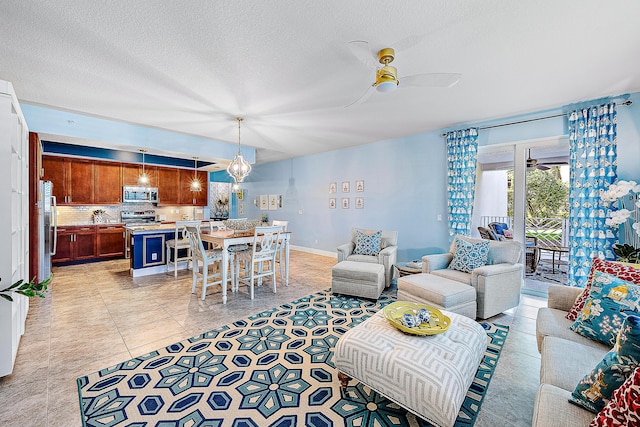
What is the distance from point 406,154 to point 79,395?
213 inches

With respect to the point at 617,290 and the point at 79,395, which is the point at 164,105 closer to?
the point at 79,395

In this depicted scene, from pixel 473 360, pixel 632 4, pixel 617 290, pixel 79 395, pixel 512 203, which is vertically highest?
pixel 632 4

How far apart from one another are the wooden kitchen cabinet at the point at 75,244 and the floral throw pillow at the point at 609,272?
7.95 m

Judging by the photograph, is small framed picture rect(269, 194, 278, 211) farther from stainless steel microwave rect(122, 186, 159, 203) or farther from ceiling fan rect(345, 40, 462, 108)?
ceiling fan rect(345, 40, 462, 108)

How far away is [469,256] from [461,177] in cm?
160

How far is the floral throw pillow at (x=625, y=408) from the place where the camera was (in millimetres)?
847

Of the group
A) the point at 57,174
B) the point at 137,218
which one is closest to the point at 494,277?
the point at 137,218

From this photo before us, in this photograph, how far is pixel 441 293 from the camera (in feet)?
9.32

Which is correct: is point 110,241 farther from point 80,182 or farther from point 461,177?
point 461,177

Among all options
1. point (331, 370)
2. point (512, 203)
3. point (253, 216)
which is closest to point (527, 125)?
point (512, 203)

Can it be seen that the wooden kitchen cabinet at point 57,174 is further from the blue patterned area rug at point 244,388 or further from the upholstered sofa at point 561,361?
the upholstered sofa at point 561,361

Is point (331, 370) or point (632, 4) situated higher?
point (632, 4)

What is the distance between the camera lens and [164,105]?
12.1 ft

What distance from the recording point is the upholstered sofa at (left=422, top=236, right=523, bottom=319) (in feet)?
10.0
